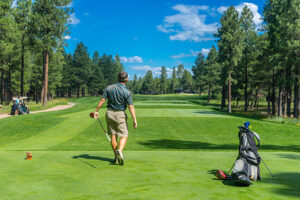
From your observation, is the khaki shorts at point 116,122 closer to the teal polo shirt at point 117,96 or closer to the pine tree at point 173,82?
the teal polo shirt at point 117,96

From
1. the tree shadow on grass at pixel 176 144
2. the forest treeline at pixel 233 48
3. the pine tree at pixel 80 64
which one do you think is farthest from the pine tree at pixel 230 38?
the pine tree at pixel 80 64

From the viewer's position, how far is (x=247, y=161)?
5715 millimetres

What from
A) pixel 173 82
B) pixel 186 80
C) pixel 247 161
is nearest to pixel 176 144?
pixel 247 161

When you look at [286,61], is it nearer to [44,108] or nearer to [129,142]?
[129,142]

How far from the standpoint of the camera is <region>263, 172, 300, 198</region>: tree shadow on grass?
15.8ft

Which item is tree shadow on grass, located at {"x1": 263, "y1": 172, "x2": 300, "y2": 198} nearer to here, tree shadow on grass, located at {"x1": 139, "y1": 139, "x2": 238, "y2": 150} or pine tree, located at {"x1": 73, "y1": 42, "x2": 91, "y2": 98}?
tree shadow on grass, located at {"x1": 139, "y1": 139, "x2": 238, "y2": 150}

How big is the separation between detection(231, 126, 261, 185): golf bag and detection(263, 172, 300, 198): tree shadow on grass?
1.15 ft

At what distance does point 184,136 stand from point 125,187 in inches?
634

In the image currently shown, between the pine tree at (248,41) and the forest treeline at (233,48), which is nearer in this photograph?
the forest treeline at (233,48)

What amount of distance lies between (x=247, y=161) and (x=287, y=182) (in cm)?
92

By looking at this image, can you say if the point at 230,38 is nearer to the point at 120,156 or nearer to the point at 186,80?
the point at 120,156

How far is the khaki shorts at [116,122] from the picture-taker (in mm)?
7008

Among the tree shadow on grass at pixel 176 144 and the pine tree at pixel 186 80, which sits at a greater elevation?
the pine tree at pixel 186 80

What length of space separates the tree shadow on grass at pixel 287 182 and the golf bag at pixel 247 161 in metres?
0.35
